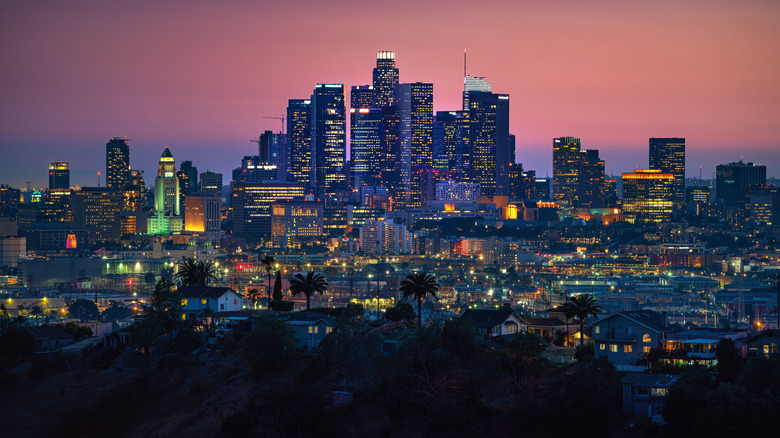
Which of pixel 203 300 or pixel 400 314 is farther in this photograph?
pixel 203 300

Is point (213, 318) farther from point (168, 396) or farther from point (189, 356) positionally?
point (168, 396)

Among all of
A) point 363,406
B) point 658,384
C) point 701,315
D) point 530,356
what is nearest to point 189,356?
point 363,406

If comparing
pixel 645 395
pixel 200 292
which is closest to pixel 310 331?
pixel 200 292

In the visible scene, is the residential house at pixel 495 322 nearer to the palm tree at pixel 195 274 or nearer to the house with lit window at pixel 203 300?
the house with lit window at pixel 203 300

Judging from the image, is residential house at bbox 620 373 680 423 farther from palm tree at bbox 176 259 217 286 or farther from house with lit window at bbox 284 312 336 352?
palm tree at bbox 176 259 217 286

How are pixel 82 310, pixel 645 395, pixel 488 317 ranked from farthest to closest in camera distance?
1. pixel 82 310
2. pixel 488 317
3. pixel 645 395

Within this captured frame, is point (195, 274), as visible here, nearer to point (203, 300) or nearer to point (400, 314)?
point (203, 300)

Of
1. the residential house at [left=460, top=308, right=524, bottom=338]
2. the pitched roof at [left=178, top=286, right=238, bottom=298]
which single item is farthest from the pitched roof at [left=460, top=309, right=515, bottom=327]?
the pitched roof at [left=178, top=286, right=238, bottom=298]
